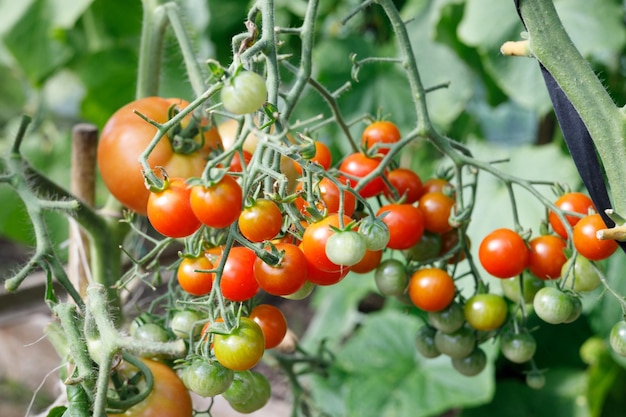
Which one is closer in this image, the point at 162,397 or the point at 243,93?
the point at 243,93

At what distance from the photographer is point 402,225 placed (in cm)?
48

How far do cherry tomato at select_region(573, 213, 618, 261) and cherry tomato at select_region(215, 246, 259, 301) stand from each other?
233mm

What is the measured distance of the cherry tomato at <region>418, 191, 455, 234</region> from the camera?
516 mm

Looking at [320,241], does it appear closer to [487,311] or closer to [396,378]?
[487,311]

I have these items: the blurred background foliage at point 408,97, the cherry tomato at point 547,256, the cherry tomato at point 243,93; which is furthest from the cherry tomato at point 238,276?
the blurred background foliage at point 408,97

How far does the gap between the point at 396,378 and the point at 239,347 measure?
1000mm

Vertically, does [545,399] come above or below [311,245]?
below

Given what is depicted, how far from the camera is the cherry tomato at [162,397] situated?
17.5 inches

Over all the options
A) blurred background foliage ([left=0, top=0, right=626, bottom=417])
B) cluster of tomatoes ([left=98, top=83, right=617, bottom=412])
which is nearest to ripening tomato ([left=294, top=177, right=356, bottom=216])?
cluster of tomatoes ([left=98, top=83, right=617, bottom=412])

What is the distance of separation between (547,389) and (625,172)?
111 cm

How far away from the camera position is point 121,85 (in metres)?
1.55

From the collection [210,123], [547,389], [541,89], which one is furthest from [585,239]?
[547,389]

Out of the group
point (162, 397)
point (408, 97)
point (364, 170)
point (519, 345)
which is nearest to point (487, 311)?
point (519, 345)

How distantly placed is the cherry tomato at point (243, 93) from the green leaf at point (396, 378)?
89 centimetres
